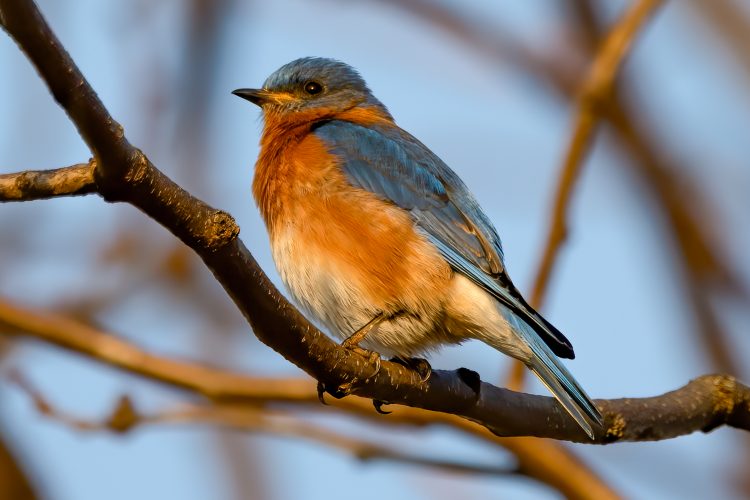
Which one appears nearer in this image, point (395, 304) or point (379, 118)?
point (395, 304)

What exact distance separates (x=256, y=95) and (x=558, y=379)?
3.22m

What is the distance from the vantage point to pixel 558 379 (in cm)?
482

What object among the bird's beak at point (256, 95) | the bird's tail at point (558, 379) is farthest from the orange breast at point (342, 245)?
the bird's beak at point (256, 95)

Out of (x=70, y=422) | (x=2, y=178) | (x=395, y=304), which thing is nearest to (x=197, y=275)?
(x=70, y=422)

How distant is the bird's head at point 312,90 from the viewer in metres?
6.96

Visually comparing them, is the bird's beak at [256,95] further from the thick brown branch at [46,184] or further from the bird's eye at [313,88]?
the thick brown branch at [46,184]

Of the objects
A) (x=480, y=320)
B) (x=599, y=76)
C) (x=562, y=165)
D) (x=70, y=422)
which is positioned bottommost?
(x=70, y=422)

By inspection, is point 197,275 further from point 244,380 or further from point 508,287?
point 508,287

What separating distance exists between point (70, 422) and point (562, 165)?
10.3 feet

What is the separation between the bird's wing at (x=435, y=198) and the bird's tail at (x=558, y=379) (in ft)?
0.25

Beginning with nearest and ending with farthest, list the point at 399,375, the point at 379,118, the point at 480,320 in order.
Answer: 1. the point at 399,375
2. the point at 480,320
3. the point at 379,118

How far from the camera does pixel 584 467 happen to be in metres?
5.18

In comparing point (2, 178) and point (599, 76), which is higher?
point (599, 76)

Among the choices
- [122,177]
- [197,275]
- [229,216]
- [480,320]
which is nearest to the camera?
[122,177]
